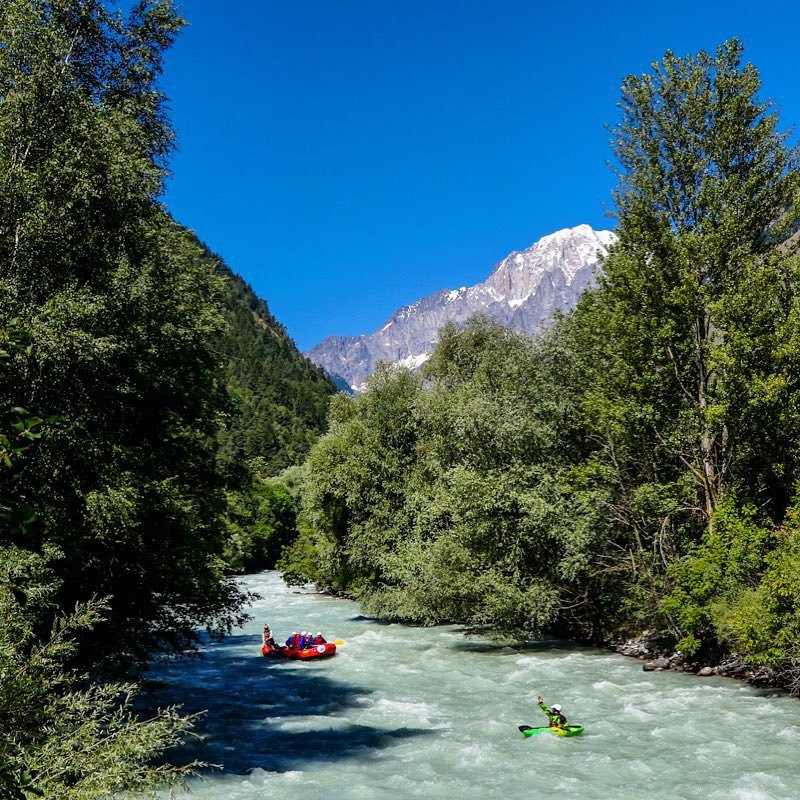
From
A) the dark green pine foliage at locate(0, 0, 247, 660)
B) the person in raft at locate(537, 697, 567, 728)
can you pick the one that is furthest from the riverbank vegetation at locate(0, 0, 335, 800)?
the person in raft at locate(537, 697, 567, 728)

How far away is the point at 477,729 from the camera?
16922mm

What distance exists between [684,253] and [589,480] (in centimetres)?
876

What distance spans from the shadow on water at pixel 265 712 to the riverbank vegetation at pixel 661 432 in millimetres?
6888

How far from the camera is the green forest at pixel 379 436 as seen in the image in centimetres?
1080

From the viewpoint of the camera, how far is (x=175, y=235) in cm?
1775

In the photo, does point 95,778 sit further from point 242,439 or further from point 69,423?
point 242,439

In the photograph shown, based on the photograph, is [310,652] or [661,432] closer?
[661,432]

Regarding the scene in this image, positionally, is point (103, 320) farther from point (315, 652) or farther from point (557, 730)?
point (315, 652)

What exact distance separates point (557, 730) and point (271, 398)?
14989 cm

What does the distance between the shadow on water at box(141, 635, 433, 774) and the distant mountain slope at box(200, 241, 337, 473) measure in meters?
93.6

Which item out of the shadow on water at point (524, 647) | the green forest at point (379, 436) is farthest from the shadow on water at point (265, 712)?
the shadow on water at point (524, 647)

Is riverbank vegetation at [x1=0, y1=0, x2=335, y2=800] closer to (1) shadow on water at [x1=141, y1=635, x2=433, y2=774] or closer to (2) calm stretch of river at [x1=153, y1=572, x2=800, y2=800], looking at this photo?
(1) shadow on water at [x1=141, y1=635, x2=433, y2=774]

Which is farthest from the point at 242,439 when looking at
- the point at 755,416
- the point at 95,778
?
the point at 95,778

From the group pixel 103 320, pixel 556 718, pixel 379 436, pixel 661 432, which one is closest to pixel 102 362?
pixel 103 320
